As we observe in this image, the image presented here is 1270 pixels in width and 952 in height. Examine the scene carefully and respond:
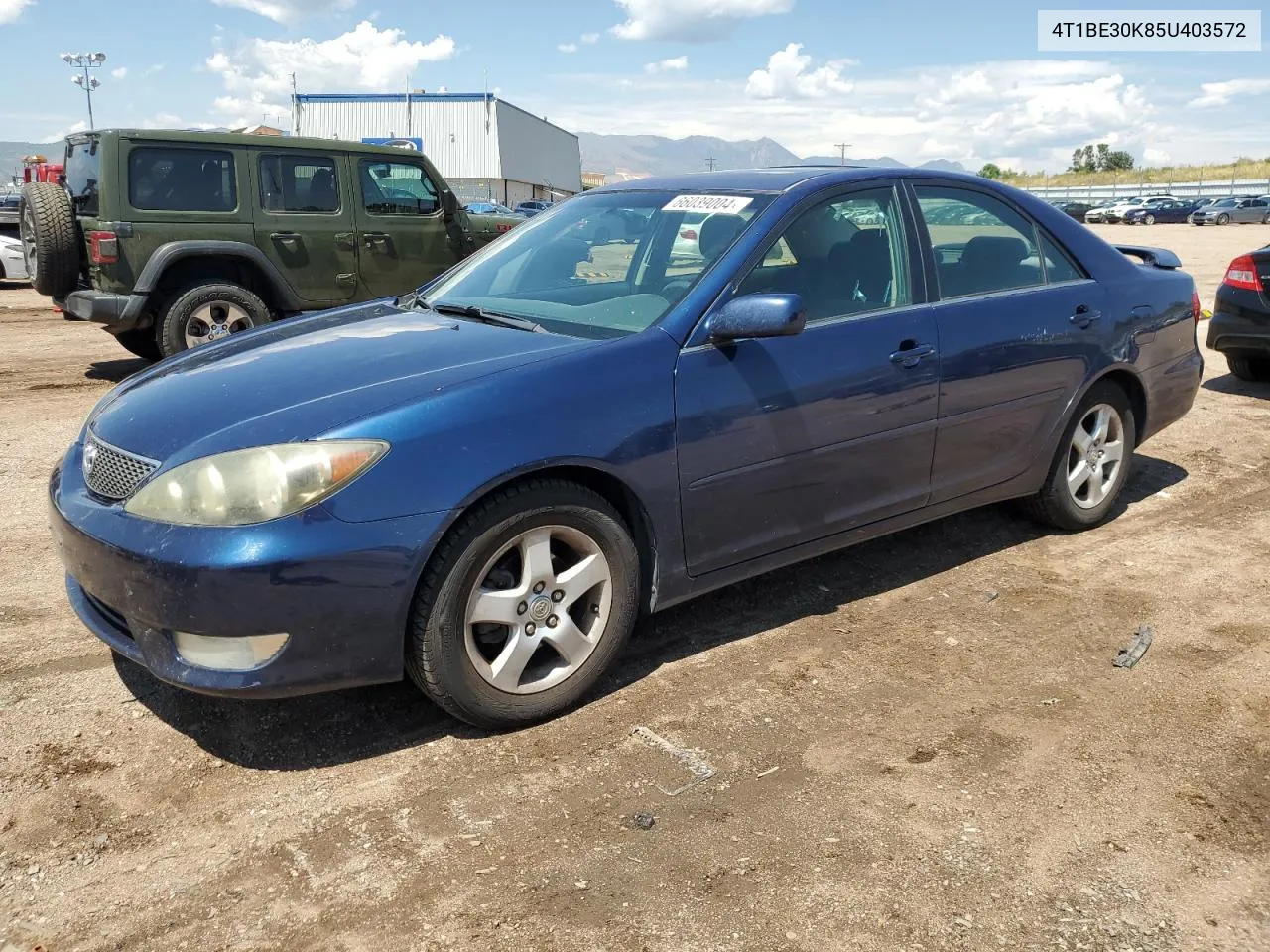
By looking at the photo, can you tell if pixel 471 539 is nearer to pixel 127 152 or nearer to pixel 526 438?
pixel 526 438

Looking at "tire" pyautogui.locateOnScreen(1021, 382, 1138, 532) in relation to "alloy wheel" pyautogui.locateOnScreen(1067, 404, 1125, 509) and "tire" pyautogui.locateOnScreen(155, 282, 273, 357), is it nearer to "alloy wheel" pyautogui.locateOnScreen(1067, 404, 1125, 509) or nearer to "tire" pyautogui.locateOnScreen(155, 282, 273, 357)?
"alloy wheel" pyautogui.locateOnScreen(1067, 404, 1125, 509)

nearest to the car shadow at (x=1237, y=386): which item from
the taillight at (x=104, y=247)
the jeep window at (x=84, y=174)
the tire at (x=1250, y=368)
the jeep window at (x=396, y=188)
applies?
the tire at (x=1250, y=368)

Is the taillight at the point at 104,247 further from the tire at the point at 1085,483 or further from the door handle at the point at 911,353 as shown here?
the tire at the point at 1085,483

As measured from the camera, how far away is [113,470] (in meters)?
A: 3.10

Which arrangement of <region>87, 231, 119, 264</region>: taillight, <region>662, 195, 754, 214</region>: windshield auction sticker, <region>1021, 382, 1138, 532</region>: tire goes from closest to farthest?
<region>662, 195, 754, 214</region>: windshield auction sticker → <region>1021, 382, 1138, 532</region>: tire → <region>87, 231, 119, 264</region>: taillight

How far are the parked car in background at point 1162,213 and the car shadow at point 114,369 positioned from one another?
54.8 meters

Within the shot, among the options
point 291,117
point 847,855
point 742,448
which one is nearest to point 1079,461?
point 742,448

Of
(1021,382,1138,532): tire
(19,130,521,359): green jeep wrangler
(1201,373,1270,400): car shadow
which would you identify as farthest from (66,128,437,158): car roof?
(1201,373,1270,400): car shadow

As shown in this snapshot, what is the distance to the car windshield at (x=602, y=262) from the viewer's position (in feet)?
12.1

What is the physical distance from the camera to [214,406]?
10.3ft

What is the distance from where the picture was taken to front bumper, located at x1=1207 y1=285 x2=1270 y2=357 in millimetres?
7934

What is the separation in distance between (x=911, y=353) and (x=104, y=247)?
21.9ft

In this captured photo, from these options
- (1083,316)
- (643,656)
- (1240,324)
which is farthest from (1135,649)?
(1240,324)

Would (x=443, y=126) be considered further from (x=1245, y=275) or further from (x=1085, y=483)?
(x=1085, y=483)
